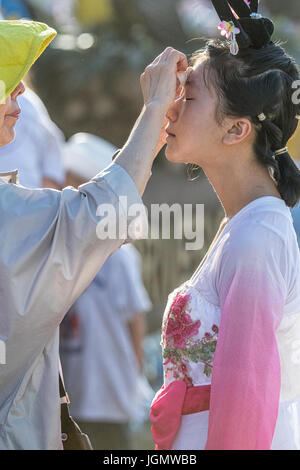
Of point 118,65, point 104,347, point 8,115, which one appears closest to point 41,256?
point 8,115

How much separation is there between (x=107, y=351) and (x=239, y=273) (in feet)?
8.27

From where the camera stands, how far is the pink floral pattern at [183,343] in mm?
2137

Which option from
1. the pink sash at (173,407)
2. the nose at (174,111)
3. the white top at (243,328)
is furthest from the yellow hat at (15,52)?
the pink sash at (173,407)

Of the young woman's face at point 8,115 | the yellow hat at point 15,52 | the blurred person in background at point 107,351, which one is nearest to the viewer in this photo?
the yellow hat at point 15,52

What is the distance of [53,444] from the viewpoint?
6.88 ft

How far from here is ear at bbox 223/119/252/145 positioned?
227 centimetres

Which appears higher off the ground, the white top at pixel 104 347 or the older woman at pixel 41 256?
the older woman at pixel 41 256

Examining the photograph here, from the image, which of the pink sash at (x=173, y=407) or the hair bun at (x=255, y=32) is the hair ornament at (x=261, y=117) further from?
the pink sash at (x=173, y=407)

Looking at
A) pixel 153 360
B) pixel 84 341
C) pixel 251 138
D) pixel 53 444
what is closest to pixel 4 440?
pixel 53 444

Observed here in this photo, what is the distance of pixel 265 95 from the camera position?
2.25m

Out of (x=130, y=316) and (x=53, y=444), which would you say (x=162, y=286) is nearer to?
(x=130, y=316)

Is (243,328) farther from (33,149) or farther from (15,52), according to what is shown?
(33,149)

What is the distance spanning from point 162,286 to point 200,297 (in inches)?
153

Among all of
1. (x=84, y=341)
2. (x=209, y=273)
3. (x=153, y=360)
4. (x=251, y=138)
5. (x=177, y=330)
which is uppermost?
(x=251, y=138)
